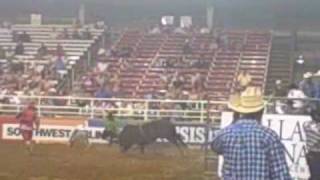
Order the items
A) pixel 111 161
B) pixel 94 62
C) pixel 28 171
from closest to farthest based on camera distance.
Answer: pixel 28 171 < pixel 111 161 < pixel 94 62

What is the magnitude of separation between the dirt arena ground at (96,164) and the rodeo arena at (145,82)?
2 cm

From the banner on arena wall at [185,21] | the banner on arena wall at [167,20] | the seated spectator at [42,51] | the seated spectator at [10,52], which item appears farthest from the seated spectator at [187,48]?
the seated spectator at [10,52]

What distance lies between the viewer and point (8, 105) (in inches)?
750

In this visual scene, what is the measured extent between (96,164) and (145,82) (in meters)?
9.37

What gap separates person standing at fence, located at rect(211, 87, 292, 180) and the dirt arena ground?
27.9ft

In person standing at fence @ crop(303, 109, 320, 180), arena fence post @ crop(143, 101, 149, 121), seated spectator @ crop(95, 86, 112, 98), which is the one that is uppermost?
person standing at fence @ crop(303, 109, 320, 180)

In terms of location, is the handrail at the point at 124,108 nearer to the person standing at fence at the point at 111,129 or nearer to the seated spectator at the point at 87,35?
the person standing at fence at the point at 111,129

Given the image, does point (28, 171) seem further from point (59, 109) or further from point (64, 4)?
point (64, 4)

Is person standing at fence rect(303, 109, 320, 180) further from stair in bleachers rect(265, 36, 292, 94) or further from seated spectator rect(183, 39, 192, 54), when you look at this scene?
seated spectator rect(183, 39, 192, 54)

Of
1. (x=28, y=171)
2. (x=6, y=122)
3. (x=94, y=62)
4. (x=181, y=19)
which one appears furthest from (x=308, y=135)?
(x=181, y=19)

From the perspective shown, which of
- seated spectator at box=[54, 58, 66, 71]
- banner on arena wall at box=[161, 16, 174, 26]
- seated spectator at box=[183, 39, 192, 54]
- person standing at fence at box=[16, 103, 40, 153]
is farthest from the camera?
banner on arena wall at box=[161, 16, 174, 26]

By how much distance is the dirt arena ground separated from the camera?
13.3 metres

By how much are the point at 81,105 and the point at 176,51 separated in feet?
23.7

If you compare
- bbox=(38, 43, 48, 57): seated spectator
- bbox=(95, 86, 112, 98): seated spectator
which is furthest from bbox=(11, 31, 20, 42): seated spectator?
bbox=(95, 86, 112, 98): seated spectator
